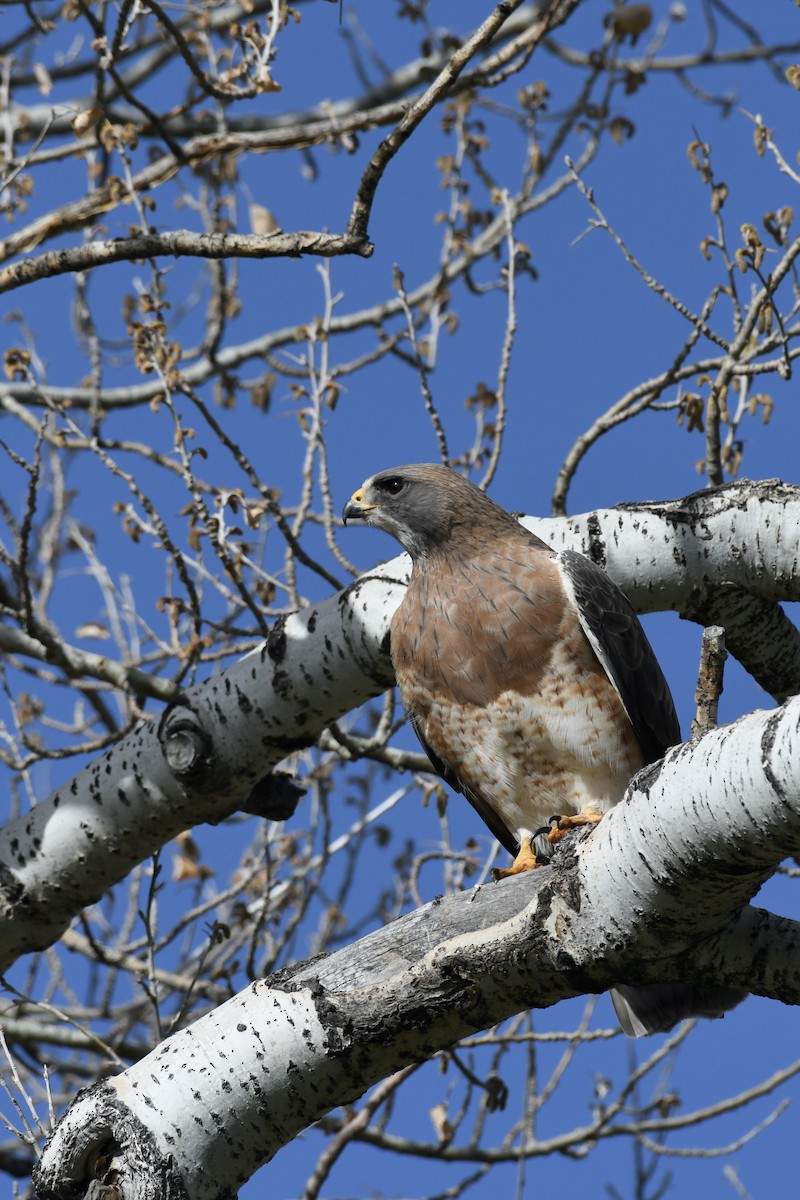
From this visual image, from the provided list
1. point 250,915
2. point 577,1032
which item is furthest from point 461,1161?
point 250,915

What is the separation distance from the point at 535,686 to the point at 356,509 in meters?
1.24

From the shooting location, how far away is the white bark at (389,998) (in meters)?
2.79

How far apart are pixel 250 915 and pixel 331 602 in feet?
5.11

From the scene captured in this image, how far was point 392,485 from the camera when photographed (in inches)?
192

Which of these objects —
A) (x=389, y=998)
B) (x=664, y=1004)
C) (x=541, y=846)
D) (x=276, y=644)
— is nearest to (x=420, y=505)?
(x=276, y=644)

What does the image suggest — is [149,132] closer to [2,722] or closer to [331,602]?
[2,722]

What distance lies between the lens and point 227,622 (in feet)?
19.7

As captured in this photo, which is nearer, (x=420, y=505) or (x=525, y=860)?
(x=525, y=860)

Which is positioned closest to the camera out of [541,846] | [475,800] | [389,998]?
[389,998]

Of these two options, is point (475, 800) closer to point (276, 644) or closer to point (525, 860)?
point (525, 860)

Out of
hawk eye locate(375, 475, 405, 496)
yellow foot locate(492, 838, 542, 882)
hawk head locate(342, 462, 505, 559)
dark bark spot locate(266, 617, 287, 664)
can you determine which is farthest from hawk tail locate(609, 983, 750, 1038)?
hawk eye locate(375, 475, 405, 496)

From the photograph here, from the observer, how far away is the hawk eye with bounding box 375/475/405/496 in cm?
487

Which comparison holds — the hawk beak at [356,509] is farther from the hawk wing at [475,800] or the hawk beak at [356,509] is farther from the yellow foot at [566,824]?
the yellow foot at [566,824]

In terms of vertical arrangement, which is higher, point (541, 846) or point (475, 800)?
point (475, 800)
